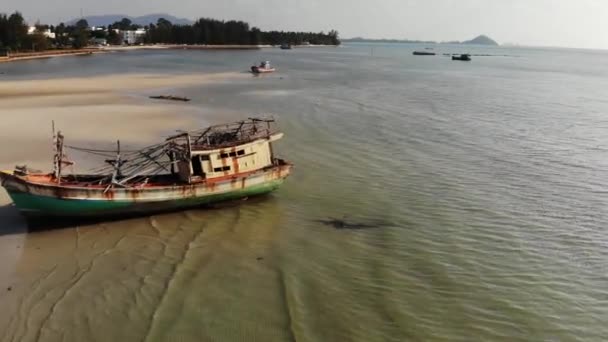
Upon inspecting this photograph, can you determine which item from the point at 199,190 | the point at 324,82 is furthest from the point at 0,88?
→ the point at 199,190

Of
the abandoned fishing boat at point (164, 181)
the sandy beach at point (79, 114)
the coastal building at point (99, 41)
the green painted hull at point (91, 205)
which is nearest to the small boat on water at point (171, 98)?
the sandy beach at point (79, 114)

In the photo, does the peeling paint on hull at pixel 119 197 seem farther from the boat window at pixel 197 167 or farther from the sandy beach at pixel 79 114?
the sandy beach at pixel 79 114

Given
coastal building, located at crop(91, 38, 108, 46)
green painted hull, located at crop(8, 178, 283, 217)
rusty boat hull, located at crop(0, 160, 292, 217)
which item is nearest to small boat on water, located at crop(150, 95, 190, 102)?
rusty boat hull, located at crop(0, 160, 292, 217)

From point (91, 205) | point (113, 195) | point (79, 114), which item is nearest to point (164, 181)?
point (113, 195)

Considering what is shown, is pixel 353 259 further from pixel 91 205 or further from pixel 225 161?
pixel 91 205

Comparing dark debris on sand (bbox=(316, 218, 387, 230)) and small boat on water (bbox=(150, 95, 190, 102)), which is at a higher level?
small boat on water (bbox=(150, 95, 190, 102))

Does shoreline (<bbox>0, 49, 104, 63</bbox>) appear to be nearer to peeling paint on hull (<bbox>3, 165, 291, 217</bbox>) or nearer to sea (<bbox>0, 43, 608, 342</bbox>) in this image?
sea (<bbox>0, 43, 608, 342</bbox>)
